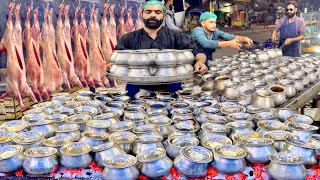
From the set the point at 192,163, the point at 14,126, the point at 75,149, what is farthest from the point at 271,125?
the point at 14,126

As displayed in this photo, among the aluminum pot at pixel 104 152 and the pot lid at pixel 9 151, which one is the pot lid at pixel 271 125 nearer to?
the aluminum pot at pixel 104 152

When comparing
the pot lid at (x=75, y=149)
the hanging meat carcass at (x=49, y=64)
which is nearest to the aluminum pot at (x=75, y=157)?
the pot lid at (x=75, y=149)

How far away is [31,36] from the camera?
384 centimetres

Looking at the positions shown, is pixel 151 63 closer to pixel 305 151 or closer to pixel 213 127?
pixel 213 127

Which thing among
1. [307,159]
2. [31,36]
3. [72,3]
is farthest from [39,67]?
[307,159]

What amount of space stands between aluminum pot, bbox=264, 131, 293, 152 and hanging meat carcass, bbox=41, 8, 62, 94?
121 inches

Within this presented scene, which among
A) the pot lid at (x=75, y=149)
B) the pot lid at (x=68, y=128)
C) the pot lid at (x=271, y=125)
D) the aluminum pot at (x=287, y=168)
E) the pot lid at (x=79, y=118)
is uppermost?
the pot lid at (x=79, y=118)

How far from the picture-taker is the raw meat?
A: 381 centimetres

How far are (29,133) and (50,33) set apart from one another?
2552 mm

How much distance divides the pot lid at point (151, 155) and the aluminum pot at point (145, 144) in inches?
1.6

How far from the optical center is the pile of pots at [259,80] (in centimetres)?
253

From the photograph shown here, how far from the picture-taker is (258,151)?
1502mm

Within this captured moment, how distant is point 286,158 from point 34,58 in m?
3.25

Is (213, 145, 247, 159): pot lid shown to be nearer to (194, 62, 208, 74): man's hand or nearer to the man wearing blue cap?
(194, 62, 208, 74): man's hand
